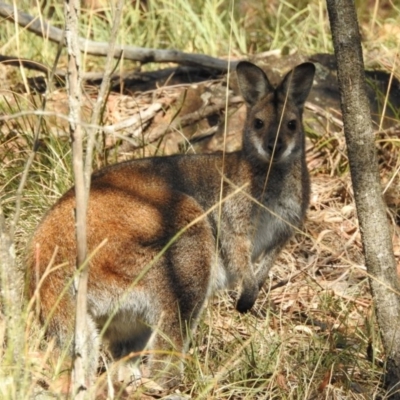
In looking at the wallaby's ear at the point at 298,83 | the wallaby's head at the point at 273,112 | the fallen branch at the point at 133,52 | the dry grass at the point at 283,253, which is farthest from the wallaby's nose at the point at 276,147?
the fallen branch at the point at 133,52

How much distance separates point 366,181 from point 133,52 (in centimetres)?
361

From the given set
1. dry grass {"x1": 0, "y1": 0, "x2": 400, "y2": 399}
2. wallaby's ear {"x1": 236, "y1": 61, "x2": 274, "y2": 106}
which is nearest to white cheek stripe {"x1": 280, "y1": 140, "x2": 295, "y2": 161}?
wallaby's ear {"x1": 236, "y1": 61, "x2": 274, "y2": 106}

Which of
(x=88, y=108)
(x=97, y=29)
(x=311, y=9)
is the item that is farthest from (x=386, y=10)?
(x=88, y=108)

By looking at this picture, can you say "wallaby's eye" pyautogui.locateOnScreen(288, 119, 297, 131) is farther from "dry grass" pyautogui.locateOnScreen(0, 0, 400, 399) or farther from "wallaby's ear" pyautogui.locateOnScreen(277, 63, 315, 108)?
"dry grass" pyautogui.locateOnScreen(0, 0, 400, 399)

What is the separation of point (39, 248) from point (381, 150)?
11.2 ft

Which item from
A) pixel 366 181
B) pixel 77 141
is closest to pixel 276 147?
pixel 366 181

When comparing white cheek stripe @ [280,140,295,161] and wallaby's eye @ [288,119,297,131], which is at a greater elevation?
wallaby's eye @ [288,119,297,131]

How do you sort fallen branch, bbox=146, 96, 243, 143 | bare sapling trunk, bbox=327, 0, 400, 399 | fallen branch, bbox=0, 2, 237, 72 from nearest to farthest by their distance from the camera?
1. bare sapling trunk, bbox=327, 0, 400, 399
2. fallen branch, bbox=146, 96, 243, 143
3. fallen branch, bbox=0, 2, 237, 72

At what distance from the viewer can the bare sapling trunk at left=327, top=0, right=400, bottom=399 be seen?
14.4 ft

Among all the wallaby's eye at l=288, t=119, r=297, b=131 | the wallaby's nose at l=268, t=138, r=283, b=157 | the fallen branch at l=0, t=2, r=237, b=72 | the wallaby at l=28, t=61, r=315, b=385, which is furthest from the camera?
the fallen branch at l=0, t=2, r=237, b=72

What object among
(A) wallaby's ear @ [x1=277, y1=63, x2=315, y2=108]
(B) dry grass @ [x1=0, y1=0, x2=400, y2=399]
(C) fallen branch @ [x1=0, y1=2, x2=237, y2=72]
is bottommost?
(B) dry grass @ [x1=0, y1=0, x2=400, y2=399]

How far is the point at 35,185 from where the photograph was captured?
249 inches

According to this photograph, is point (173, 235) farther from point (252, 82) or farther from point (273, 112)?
point (252, 82)

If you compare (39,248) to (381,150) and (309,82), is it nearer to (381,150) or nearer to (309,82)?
(309,82)
